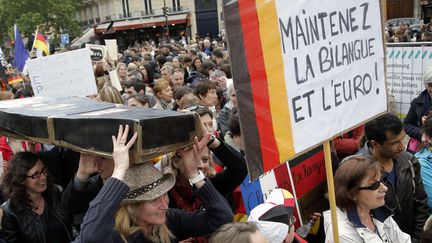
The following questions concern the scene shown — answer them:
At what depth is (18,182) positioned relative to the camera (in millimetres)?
2576

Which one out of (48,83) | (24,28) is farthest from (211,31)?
(48,83)

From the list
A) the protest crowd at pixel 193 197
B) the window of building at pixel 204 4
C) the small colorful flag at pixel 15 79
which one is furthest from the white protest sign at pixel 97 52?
the window of building at pixel 204 4

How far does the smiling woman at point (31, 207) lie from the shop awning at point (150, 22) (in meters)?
46.0

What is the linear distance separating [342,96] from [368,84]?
28 cm

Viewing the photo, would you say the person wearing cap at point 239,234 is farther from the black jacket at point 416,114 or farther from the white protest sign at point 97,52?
the white protest sign at point 97,52

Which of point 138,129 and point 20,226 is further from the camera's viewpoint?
point 20,226

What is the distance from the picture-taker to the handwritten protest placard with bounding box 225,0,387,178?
5.98 ft

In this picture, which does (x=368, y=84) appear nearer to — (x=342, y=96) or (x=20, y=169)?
(x=342, y=96)

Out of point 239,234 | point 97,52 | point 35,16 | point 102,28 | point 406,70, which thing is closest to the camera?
point 239,234

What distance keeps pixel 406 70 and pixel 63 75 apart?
5534mm

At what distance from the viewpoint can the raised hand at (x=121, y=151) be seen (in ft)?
6.07

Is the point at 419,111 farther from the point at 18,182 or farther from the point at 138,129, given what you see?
the point at 18,182

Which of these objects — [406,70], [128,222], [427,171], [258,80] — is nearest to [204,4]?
[406,70]

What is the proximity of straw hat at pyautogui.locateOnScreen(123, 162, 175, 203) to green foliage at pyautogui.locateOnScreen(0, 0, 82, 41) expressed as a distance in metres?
44.2
